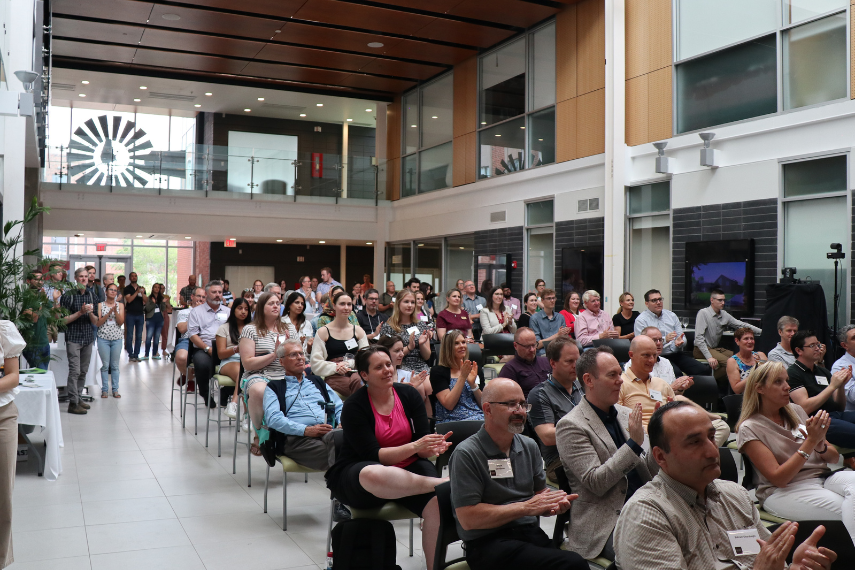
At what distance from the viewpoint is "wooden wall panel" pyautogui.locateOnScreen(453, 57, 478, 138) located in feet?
50.5

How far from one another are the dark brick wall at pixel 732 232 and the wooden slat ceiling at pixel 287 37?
513cm

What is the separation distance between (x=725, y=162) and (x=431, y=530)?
7.92m

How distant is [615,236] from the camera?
11172 mm

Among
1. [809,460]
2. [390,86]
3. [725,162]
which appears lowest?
[809,460]

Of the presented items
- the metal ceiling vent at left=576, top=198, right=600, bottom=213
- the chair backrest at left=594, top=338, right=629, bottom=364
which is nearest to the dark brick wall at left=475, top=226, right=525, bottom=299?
the metal ceiling vent at left=576, top=198, right=600, bottom=213

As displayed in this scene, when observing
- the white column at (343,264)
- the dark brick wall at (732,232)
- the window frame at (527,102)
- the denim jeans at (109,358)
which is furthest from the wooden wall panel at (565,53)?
the white column at (343,264)

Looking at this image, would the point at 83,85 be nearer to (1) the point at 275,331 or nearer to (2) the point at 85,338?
(2) the point at 85,338

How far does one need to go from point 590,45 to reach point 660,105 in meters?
2.22

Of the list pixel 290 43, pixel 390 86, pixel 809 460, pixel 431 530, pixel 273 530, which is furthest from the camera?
pixel 390 86

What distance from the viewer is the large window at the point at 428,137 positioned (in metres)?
16.5

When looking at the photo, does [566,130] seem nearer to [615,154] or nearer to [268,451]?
[615,154]

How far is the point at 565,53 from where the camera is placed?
12.8 m

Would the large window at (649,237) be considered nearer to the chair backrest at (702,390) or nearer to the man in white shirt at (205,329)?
the chair backrest at (702,390)

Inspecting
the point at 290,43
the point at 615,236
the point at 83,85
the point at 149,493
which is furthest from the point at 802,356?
the point at 83,85
